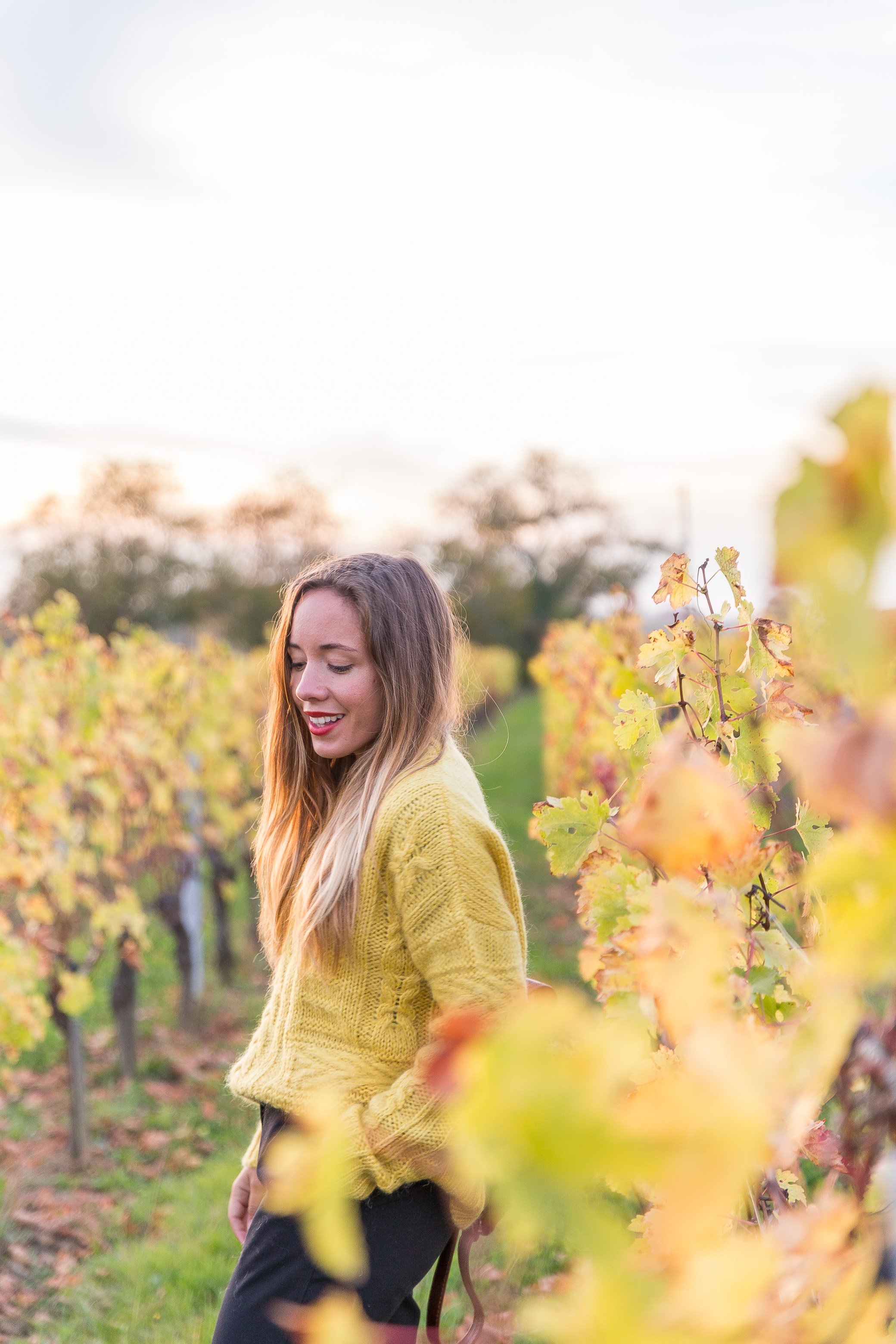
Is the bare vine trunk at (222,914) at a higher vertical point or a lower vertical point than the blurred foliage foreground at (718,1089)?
lower

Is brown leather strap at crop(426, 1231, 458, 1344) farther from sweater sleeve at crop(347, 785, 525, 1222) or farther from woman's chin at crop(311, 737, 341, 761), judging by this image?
woman's chin at crop(311, 737, 341, 761)

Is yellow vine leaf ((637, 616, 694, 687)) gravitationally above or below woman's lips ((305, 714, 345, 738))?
above

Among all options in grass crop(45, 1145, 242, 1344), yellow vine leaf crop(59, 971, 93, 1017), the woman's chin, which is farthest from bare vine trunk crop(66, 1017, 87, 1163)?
the woman's chin

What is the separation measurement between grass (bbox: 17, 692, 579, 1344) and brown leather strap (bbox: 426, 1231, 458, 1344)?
852mm

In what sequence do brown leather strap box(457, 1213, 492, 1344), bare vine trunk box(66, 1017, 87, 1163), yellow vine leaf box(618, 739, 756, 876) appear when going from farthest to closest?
1. bare vine trunk box(66, 1017, 87, 1163)
2. brown leather strap box(457, 1213, 492, 1344)
3. yellow vine leaf box(618, 739, 756, 876)

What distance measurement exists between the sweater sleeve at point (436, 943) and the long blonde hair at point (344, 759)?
110 mm

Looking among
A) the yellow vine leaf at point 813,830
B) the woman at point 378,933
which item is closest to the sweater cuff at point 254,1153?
the woman at point 378,933

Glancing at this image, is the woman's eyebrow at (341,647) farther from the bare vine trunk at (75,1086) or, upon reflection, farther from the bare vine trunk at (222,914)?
the bare vine trunk at (222,914)

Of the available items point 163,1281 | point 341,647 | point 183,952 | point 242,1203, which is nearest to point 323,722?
point 341,647

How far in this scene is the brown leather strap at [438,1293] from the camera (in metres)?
1.67

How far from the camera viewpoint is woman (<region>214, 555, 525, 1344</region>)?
157cm

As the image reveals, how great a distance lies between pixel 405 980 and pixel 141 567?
28428 millimetres

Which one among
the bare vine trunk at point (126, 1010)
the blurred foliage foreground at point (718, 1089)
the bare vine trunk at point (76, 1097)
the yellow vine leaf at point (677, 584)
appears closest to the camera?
the blurred foliage foreground at point (718, 1089)

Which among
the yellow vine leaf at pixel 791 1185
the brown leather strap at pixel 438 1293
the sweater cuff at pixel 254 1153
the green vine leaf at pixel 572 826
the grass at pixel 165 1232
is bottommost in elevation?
the grass at pixel 165 1232
